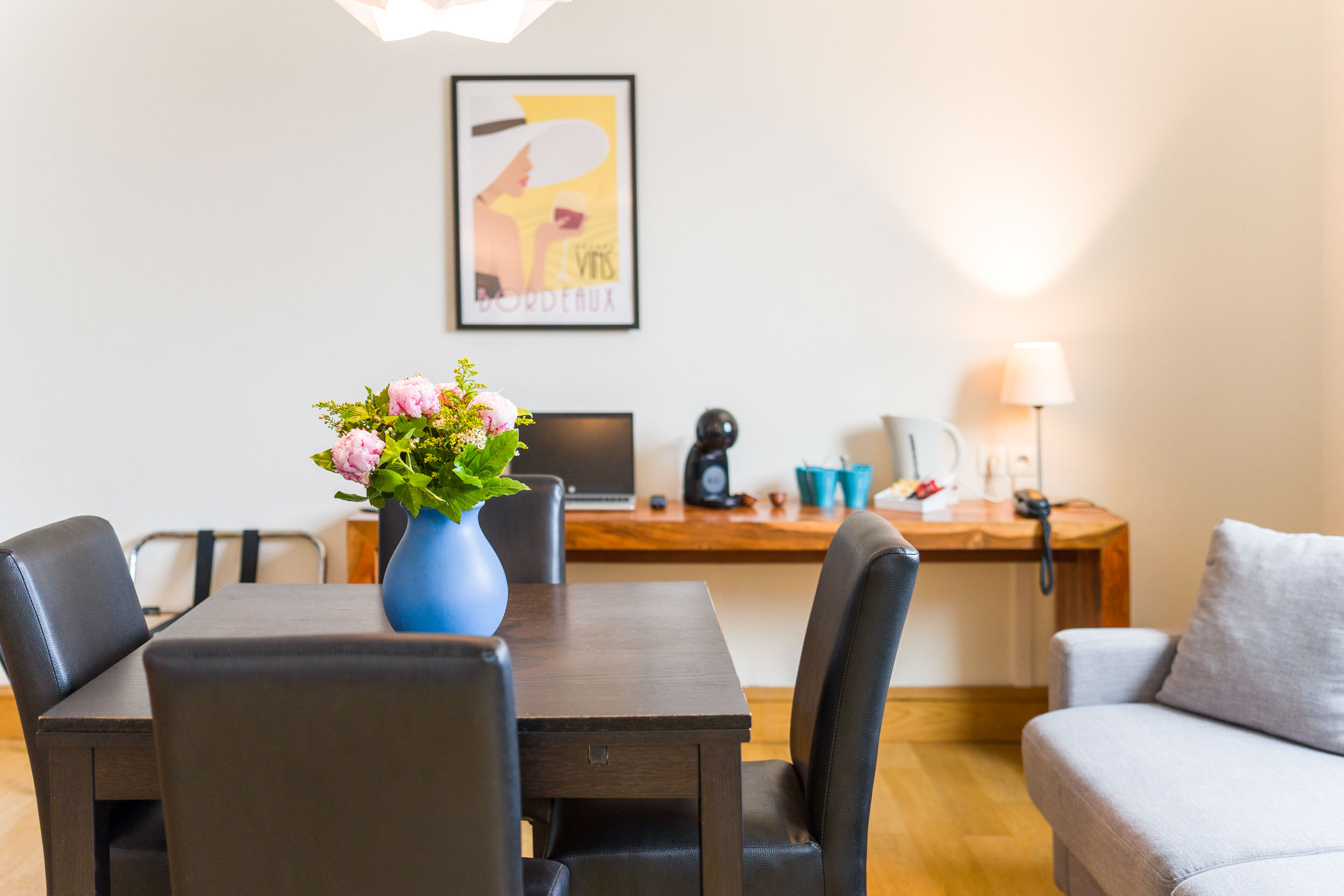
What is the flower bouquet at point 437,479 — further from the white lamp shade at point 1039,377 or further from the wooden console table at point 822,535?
the white lamp shade at point 1039,377

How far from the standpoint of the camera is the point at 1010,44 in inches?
117

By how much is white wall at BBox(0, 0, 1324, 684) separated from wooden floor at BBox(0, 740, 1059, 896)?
1.47 ft

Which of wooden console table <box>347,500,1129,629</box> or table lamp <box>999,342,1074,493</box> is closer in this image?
wooden console table <box>347,500,1129,629</box>

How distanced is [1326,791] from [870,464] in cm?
161

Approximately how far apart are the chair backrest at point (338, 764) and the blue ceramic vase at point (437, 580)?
1.48ft

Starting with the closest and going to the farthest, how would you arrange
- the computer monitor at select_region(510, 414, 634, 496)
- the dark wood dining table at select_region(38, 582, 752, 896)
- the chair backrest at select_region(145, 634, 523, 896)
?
the chair backrest at select_region(145, 634, 523, 896), the dark wood dining table at select_region(38, 582, 752, 896), the computer monitor at select_region(510, 414, 634, 496)

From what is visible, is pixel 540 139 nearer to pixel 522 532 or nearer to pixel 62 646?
pixel 522 532

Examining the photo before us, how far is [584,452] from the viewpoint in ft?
9.62

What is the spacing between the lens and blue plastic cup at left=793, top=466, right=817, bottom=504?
2885mm

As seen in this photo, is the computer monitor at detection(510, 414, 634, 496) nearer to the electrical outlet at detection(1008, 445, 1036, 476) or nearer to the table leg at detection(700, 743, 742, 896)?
the electrical outlet at detection(1008, 445, 1036, 476)

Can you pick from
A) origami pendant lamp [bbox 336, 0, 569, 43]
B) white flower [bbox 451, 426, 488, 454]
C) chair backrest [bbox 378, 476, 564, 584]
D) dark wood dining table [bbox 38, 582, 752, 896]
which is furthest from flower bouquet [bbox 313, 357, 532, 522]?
chair backrest [bbox 378, 476, 564, 584]

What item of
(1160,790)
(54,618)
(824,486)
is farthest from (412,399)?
(824,486)

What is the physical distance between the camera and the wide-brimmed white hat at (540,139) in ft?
9.77

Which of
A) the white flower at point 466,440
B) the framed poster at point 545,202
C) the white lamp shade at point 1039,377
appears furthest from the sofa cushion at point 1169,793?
the framed poster at point 545,202
